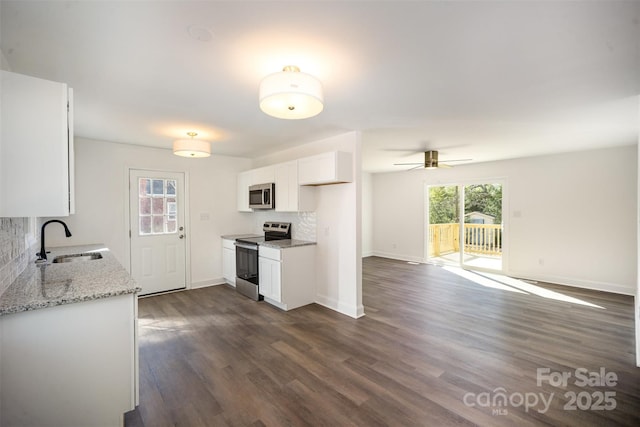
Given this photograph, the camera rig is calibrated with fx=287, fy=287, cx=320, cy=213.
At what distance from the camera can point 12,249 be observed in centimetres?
190

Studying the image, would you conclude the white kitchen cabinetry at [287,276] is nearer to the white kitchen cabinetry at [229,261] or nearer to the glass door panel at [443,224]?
the white kitchen cabinetry at [229,261]

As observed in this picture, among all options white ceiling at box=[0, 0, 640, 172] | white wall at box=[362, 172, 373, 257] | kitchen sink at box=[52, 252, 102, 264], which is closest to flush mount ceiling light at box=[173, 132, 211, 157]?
white ceiling at box=[0, 0, 640, 172]

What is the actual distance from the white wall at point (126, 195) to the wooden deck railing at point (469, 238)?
4.67 meters

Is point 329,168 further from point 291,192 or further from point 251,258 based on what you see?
point 251,258

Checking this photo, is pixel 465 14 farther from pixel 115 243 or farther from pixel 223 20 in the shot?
pixel 115 243

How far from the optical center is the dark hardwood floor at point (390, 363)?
6.43 feet

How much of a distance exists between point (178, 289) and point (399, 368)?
3853 mm

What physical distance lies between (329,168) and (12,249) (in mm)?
2834

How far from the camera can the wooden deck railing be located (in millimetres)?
6531

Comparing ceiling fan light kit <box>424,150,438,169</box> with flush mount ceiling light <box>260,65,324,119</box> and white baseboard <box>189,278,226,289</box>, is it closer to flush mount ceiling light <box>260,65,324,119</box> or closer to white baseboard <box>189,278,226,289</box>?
flush mount ceiling light <box>260,65,324,119</box>

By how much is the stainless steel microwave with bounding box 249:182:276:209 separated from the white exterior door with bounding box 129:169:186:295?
3.91 ft

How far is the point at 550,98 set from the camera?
2.52 meters

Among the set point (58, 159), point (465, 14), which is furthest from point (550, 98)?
point (58, 159)

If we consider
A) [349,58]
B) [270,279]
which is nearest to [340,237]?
[270,279]
